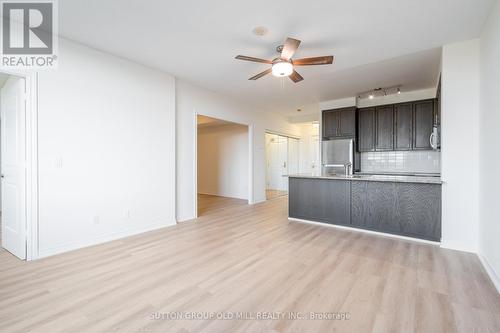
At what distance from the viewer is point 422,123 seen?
4.96 m

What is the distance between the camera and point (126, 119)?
358 cm

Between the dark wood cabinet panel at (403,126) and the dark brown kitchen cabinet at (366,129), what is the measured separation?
478mm

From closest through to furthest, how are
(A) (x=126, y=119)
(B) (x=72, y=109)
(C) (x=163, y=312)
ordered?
1. (C) (x=163, y=312)
2. (B) (x=72, y=109)
3. (A) (x=126, y=119)

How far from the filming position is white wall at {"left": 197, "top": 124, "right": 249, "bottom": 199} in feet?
24.3

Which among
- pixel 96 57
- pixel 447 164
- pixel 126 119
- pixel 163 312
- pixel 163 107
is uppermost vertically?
pixel 96 57

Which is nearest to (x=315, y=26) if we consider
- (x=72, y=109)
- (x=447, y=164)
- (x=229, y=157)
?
(x=447, y=164)

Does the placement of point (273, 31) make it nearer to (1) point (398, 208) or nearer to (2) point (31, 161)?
(1) point (398, 208)

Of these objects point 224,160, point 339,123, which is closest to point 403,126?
point 339,123

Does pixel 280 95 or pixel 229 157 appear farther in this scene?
pixel 229 157

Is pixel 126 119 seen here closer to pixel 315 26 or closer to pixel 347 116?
pixel 315 26

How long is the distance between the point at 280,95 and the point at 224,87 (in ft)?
4.67

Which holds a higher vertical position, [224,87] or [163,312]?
[224,87]

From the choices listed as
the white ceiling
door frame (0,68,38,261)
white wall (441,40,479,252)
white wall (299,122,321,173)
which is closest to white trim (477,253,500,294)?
white wall (441,40,479,252)

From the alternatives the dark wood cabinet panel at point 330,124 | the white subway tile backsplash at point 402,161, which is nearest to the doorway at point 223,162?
the dark wood cabinet panel at point 330,124
